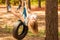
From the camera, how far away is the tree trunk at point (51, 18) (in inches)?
303

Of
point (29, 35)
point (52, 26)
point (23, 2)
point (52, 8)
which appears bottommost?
point (29, 35)

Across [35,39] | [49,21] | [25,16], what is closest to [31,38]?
[35,39]

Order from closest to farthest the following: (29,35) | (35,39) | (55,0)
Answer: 1. (55,0)
2. (35,39)
3. (29,35)

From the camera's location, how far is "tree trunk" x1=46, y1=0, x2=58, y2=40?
7.70m

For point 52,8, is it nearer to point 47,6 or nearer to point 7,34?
point 47,6

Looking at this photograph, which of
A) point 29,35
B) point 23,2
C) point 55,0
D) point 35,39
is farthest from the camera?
point 29,35

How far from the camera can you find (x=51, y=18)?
7.79 metres

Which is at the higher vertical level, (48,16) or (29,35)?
(48,16)

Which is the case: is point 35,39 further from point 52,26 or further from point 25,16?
point 25,16

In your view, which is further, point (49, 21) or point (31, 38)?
point (31, 38)

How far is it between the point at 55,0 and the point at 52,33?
3.67 feet

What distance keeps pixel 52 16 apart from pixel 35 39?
6.66 ft

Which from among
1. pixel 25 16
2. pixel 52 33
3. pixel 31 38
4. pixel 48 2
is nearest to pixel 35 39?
pixel 31 38

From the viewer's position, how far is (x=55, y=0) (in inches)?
303
